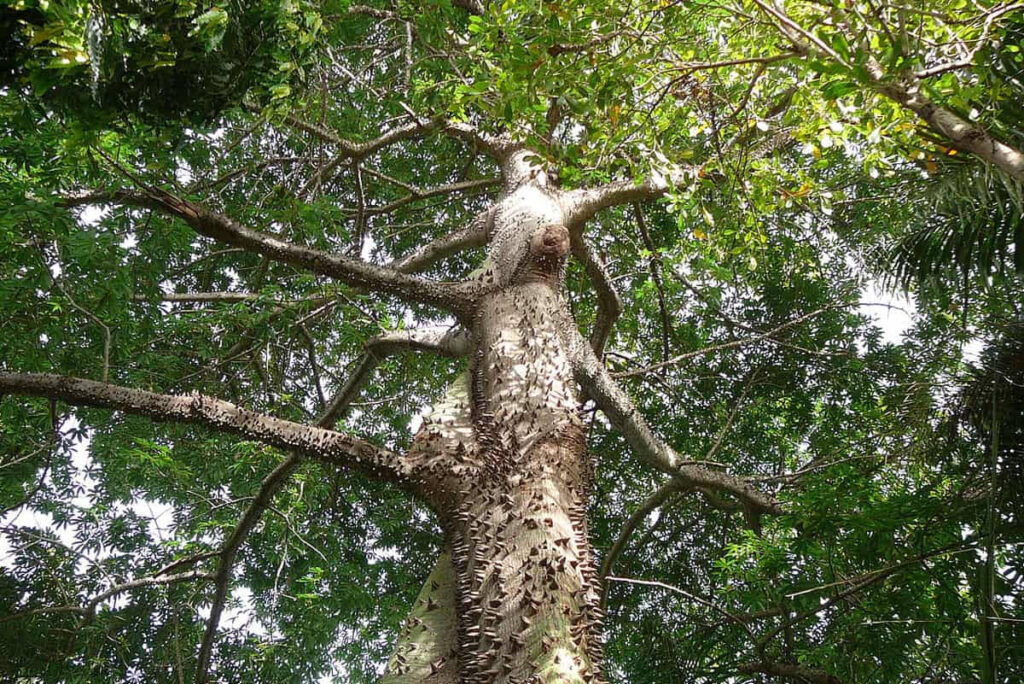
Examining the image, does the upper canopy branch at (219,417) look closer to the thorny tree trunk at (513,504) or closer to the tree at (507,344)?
the tree at (507,344)

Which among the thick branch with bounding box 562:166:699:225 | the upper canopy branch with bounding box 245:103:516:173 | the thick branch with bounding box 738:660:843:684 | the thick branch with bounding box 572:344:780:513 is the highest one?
the upper canopy branch with bounding box 245:103:516:173

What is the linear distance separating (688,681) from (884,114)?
9.95ft

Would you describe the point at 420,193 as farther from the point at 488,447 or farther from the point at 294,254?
the point at 488,447

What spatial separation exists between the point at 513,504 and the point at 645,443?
A: 181 centimetres

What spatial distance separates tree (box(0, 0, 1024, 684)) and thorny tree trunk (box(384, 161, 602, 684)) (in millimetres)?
13

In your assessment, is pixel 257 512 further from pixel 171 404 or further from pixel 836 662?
pixel 836 662

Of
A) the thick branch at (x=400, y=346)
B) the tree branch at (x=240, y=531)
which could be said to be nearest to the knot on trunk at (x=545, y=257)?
the thick branch at (x=400, y=346)

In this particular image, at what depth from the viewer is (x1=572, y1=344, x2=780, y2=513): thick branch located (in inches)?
154

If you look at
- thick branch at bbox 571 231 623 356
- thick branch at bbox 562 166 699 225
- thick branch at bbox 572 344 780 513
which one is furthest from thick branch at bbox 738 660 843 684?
thick branch at bbox 562 166 699 225

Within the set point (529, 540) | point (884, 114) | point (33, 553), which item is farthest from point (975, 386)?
point (33, 553)

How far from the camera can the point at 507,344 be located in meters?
2.97

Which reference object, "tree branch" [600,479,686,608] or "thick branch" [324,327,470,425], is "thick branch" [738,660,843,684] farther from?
"thick branch" [324,327,470,425]

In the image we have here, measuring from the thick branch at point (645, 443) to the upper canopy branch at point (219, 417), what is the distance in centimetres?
156

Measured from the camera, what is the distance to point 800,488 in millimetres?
4043
